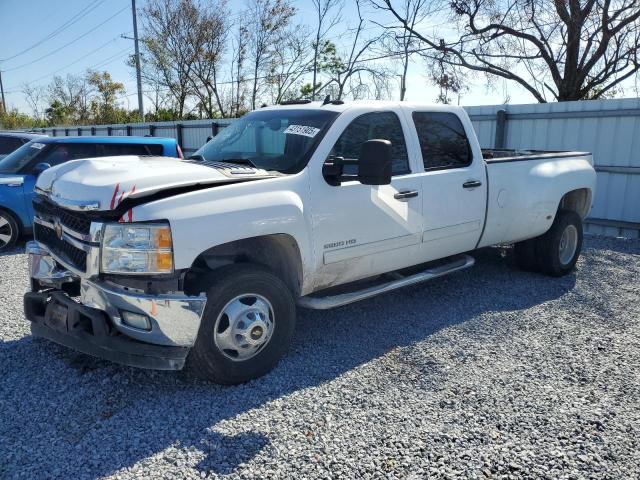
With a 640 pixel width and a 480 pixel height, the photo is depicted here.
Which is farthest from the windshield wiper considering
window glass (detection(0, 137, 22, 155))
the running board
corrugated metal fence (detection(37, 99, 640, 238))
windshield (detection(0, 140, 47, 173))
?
window glass (detection(0, 137, 22, 155))

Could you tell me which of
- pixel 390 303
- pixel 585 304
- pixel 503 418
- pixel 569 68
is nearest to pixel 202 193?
pixel 503 418

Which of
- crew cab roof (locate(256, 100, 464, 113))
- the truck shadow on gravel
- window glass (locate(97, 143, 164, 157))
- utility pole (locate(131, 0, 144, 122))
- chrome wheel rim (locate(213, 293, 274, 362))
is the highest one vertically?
utility pole (locate(131, 0, 144, 122))

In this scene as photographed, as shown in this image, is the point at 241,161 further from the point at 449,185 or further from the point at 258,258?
the point at 449,185

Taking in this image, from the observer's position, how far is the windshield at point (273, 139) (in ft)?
13.3

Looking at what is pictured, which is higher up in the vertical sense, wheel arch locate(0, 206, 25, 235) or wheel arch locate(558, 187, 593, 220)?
wheel arch locate(558, 187, 593, 220)

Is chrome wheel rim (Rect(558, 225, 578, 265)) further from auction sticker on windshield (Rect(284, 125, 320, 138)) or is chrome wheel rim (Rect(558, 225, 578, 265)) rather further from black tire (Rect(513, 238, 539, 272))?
auction sticker on windshield (Rect(284, 125, 320, 138))

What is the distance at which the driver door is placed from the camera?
13.0 ft

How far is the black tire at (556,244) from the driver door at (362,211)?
7.64 feet

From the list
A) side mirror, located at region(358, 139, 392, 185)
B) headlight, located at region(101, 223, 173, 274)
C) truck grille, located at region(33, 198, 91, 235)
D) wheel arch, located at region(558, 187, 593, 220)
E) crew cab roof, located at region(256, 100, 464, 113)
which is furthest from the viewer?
wheel arch, located at region(558, 187, 593, 220)

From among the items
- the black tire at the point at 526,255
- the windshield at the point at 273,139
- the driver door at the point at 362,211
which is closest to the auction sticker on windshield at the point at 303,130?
the windshield at the point at 273,139

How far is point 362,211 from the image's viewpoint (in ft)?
13.6

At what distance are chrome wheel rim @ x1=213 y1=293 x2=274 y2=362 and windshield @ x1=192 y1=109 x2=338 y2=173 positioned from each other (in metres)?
1.03

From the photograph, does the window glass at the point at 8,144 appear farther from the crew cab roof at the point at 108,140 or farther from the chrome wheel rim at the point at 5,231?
the chrome wheel rim at the point at 5,231

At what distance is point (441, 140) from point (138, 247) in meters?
3.09
